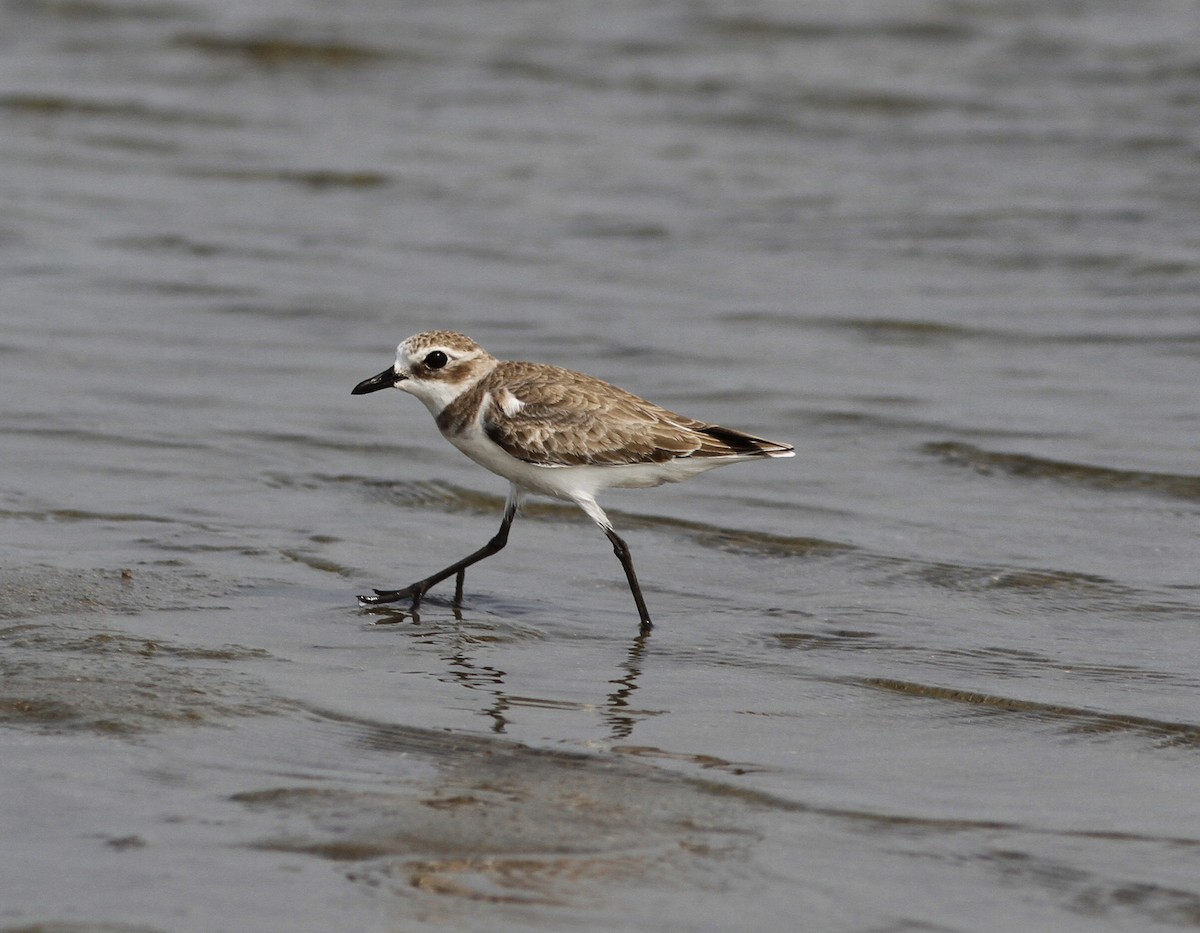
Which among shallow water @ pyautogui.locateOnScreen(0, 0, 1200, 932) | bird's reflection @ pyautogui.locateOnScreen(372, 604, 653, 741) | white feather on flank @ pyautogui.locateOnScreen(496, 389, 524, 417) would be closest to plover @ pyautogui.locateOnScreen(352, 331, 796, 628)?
white feather on flank @ pyautogui.locateOnScreen(496, 389, 524, 417)

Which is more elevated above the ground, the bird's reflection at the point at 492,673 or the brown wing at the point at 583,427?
the brown wing at the point at 583,427

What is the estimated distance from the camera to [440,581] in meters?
7.98

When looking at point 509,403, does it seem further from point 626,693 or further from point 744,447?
point 626,693

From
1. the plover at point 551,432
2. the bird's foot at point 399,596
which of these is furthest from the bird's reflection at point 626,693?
the bird's foot at point 399,596

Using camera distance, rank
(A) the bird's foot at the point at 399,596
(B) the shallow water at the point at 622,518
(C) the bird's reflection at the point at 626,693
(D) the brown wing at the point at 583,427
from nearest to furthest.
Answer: (B) the shallow water at the point at 622,518 → (C) the bird's reflection at the point at 626,693 → (D) the brown wing at the point at 583,427 → (A) the bird's foot at the point at 399,596

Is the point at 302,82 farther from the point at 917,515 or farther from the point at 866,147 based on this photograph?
the point at 917,515

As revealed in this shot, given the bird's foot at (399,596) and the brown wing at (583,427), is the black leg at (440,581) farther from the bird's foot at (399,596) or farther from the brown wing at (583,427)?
the brown wing at (583,427)

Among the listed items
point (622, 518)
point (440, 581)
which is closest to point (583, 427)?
point (440, 581)

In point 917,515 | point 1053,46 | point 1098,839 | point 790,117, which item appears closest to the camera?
point 1098,839

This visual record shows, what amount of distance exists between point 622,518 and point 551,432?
2009 mm

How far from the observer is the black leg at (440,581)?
7816 millimetres

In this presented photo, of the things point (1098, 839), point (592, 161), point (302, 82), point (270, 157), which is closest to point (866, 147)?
point (592, 161)

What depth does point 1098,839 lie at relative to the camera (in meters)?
5.32

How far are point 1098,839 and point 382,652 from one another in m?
2.96
